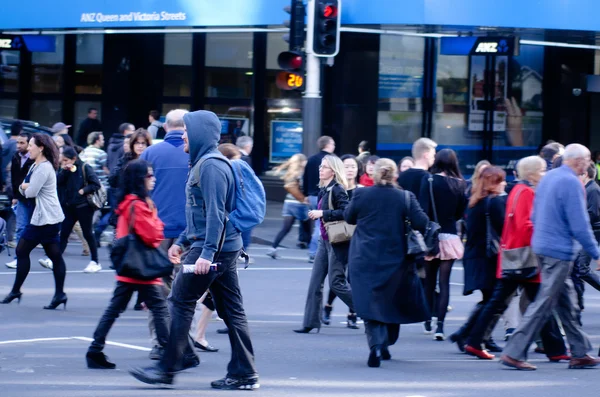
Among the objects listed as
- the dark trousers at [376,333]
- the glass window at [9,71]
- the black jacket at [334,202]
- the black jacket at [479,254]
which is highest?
the glass window at [9,71]

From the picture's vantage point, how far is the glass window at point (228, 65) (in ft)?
80.9

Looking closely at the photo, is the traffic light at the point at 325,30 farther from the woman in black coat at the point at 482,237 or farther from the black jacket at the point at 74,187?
the woman in black coat at the point at 482,237

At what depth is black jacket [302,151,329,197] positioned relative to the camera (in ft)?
49.1

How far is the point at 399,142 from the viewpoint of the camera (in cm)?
2289

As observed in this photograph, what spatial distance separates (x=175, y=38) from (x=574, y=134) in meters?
9.61

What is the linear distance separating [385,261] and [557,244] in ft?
4.47

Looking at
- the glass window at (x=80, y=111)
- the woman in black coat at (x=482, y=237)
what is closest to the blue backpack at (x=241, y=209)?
the woman in black coat at (x=482, y=237)

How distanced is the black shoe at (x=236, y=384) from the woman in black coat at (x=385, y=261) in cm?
146

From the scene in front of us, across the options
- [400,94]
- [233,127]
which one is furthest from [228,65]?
[400,94]

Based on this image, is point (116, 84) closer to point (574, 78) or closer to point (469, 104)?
point (469, 104)

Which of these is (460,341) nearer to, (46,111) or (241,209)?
(241,209)

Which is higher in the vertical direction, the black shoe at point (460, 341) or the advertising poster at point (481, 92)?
the advertising poster at point (481, 92)

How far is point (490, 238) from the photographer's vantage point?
29.8 ft

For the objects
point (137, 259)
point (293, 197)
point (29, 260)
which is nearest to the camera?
point (137, 259)
